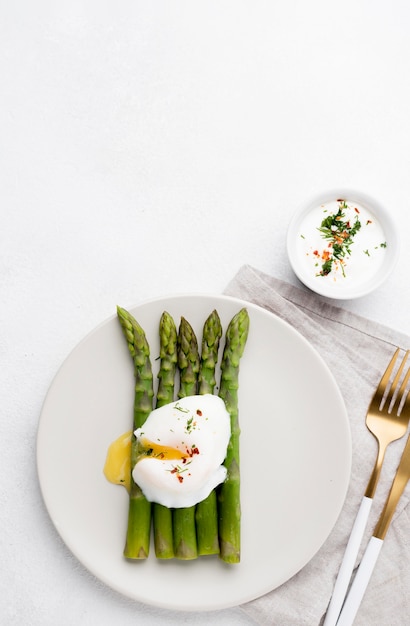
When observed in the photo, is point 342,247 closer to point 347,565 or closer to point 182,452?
point 182,452

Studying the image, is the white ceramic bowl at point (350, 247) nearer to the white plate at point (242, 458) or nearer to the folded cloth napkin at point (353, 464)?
the folded cloth napkin at point (353, 464)

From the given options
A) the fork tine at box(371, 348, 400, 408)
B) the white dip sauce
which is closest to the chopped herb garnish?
the white dip sauce

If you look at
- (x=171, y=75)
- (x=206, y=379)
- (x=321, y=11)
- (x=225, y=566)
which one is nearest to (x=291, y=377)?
(x=206, y=379)

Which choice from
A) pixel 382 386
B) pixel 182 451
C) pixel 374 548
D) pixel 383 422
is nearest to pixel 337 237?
pixel 382 386

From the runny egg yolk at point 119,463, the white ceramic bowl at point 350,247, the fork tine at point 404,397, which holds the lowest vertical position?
the runny egg yolk at point 119,463

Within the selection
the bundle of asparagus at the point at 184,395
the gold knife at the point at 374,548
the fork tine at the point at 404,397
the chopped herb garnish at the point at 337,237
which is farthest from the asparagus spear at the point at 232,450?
the fork tine at the point at 404,397

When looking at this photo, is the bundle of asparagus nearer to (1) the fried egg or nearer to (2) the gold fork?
(1) the fried egg
